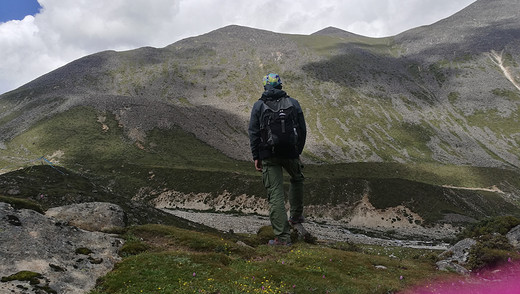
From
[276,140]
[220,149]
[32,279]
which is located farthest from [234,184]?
[32,279]

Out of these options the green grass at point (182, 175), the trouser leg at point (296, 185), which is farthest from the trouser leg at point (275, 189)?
the green grass at point (182, 175)

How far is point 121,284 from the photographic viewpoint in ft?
30.0

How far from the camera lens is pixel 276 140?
41.9 ft

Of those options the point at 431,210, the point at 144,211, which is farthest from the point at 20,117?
the point at 431,210

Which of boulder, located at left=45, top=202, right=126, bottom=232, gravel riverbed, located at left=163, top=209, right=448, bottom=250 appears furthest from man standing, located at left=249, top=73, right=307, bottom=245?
gravel riverbed, located at left=163, top=209, right=448, bottom=250

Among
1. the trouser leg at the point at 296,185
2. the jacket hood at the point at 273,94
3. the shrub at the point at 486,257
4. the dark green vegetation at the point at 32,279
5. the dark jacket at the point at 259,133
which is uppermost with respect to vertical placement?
the jacket hood at the point at 273,94

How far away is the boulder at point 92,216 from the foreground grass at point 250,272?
2.71 m

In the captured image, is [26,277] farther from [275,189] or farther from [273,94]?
[273,94]

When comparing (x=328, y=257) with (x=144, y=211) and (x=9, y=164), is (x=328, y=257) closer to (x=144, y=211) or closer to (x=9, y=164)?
(x=144, y=211)

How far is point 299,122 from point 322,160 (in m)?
141

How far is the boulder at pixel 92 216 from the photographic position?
52.1ft

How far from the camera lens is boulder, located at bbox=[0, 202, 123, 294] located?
335 inches

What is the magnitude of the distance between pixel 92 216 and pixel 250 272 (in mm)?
10769

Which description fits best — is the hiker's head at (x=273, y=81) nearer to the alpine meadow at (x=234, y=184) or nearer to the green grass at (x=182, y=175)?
the alpine meadow at (x=234, y=184)
